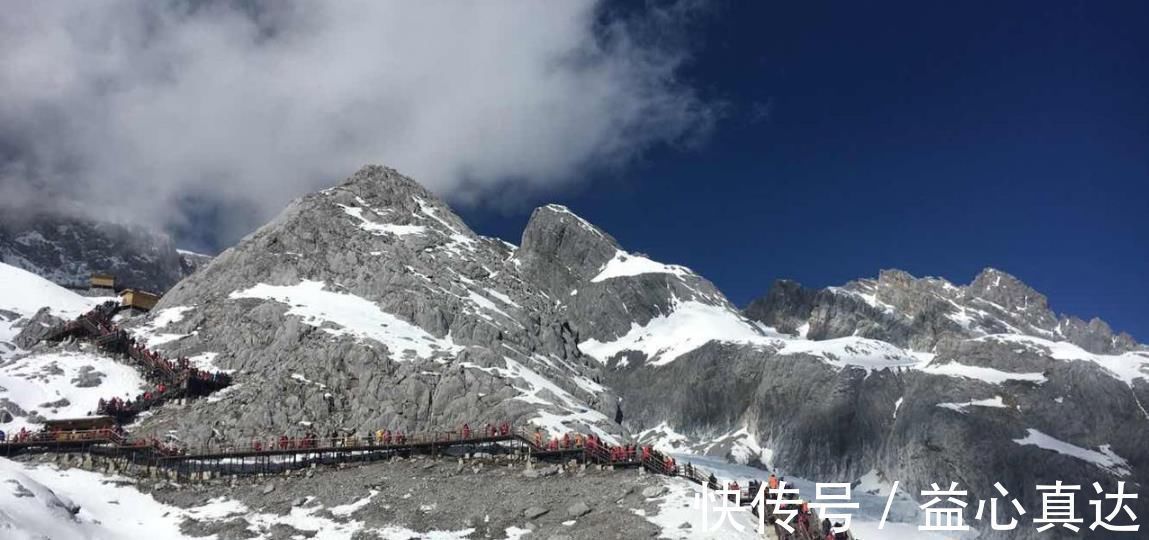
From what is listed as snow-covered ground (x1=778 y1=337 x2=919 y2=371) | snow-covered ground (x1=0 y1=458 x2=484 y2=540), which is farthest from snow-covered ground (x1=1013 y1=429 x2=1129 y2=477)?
snow-covered ground (x1=0 y1=458 x2=484 y2=540)

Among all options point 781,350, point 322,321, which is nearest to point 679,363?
point 781,350

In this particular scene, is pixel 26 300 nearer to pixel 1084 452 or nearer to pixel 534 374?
pixel 534 374

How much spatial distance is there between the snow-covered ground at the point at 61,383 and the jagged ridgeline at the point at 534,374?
713 cm

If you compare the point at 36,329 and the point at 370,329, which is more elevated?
the point at 370,329

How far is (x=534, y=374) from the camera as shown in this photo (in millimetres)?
96625

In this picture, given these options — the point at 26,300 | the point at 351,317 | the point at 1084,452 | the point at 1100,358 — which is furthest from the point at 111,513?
the point at 1100,358

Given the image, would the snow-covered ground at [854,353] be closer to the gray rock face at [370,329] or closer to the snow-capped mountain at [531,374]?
the snow-capped mountain at [531,374]

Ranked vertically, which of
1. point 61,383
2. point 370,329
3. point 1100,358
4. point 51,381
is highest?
point 1100,358

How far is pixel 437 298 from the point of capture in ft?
354

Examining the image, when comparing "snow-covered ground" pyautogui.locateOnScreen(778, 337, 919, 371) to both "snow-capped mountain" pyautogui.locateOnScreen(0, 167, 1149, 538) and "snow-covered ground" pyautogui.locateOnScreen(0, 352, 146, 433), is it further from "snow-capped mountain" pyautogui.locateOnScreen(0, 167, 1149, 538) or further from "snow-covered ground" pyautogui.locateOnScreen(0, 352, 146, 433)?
"snow-covered ground" pyautogui.locateOnScreen(0, 352, 146, 433)

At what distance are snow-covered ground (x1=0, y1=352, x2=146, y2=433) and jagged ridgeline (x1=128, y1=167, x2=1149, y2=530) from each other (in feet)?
23.4

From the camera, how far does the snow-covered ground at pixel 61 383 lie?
71250 millimetres

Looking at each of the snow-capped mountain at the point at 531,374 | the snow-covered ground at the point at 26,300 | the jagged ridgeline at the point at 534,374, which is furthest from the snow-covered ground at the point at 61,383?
the snow-covered ground at the point at 26,300

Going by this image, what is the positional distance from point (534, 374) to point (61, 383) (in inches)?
Answer: 1814
